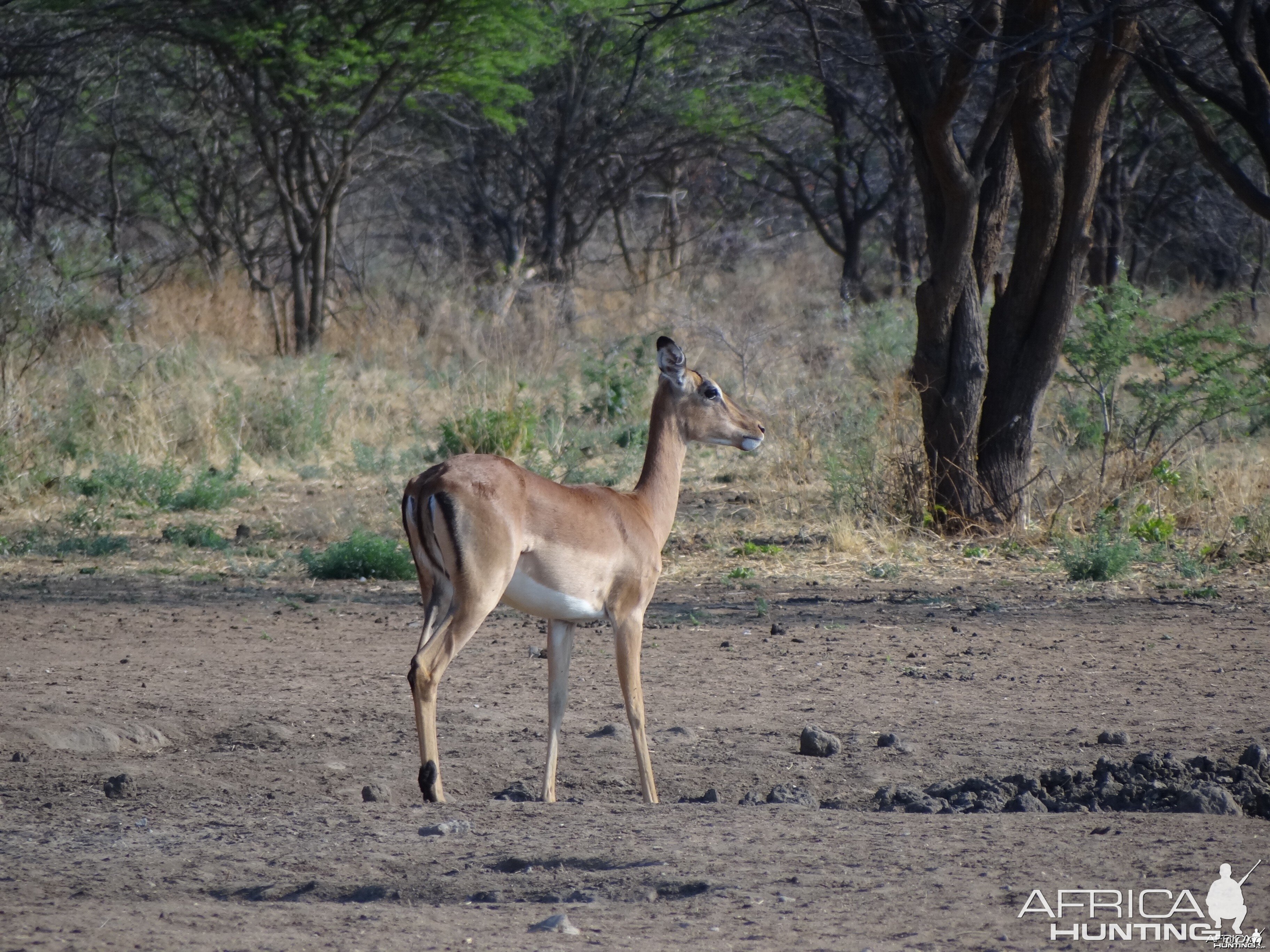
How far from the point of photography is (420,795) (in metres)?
5.33

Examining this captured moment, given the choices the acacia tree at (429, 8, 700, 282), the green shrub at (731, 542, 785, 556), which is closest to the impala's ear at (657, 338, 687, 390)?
the green shrub at (731, 542, 785, 556)

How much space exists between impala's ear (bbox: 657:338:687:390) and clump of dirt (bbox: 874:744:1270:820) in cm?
195

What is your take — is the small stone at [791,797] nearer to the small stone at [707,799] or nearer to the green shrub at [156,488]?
the small stone at [707,799]

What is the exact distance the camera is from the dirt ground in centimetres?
367

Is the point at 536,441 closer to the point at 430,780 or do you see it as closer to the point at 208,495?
the point at 208,495

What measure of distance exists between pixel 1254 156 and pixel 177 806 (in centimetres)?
2164

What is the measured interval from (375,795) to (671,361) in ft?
7.26

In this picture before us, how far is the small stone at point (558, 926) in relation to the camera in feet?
11.4

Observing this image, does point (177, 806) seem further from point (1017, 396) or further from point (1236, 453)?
point (1236, 453)

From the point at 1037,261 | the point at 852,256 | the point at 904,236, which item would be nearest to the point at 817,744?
the point at 1037,261

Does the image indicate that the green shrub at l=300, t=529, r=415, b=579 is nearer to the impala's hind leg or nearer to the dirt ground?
the dirt ground

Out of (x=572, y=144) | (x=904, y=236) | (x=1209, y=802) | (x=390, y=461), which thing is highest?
(x=572, y=144)

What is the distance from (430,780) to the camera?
491 centimetres

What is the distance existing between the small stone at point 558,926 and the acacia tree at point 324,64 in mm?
15081
